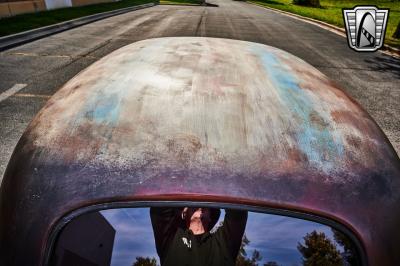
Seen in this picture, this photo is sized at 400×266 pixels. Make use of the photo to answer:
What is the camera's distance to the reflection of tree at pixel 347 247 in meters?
1.40

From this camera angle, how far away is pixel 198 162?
1456 mm

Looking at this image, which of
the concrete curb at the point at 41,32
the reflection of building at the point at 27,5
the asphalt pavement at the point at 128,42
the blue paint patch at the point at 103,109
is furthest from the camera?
the reflection of building at the point at 27,5

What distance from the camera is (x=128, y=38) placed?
1242 centimetres

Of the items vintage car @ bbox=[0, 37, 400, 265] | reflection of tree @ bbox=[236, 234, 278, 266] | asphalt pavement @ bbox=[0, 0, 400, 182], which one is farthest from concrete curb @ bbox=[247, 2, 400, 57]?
reflection of tree @ bbox=[236, 234, 278, 266]

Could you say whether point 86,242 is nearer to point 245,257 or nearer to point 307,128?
point 245,257

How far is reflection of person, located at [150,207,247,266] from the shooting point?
4.87ft

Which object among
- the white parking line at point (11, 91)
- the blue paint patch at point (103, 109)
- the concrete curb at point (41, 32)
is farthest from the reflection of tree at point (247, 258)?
the concrete curb at point (41, 32)

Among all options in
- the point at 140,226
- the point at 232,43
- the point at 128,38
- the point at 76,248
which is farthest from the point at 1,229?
the point at 128,38

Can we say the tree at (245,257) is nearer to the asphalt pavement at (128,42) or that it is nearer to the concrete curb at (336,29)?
the asphalt pavement at (128,42)

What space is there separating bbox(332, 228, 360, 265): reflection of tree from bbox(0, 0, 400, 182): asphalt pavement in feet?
12.8

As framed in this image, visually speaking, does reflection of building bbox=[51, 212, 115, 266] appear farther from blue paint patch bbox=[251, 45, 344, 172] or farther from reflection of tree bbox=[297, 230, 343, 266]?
blue paint patch bbox=[251, 45, 344, 172]

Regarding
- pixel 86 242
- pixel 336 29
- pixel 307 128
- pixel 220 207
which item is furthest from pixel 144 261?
pixel 336 29

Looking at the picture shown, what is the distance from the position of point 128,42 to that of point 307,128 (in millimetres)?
10757

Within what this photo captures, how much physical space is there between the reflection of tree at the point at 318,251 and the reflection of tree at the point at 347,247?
3 cm
